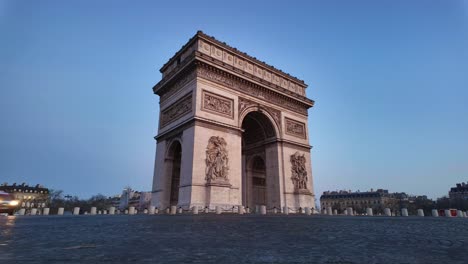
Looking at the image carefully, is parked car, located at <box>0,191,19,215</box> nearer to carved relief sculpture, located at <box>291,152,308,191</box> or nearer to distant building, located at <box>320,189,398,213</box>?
carved relief sculpture, located at <box>291,152,308,191</box>

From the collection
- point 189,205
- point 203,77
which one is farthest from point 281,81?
point 189,205

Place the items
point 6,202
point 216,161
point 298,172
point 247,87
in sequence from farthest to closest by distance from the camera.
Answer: point 298,172
point 247,87
point 216,161
point 6,202

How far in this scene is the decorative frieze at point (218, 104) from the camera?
18750 millimetres

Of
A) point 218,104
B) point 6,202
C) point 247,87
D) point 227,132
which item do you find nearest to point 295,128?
point 247,87

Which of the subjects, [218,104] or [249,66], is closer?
[218,104]

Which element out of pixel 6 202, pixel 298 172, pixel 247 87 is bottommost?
pixel 6 202

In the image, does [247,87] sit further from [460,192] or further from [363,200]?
[460,192]

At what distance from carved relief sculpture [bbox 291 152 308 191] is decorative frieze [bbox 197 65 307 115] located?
4418 millimetres

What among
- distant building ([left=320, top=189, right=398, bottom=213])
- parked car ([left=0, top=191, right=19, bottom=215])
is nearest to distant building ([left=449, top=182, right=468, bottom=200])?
distant building ([left=320, top=189, right=398, bottom=213])

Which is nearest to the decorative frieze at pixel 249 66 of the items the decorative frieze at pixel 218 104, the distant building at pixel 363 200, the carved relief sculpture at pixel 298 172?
the decorative frieze at pixel 218 104

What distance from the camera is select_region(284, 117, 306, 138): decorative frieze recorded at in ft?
78.1

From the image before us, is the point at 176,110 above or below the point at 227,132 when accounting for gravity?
above

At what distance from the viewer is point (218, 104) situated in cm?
1942

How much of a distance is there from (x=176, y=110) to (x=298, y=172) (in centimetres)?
1053
